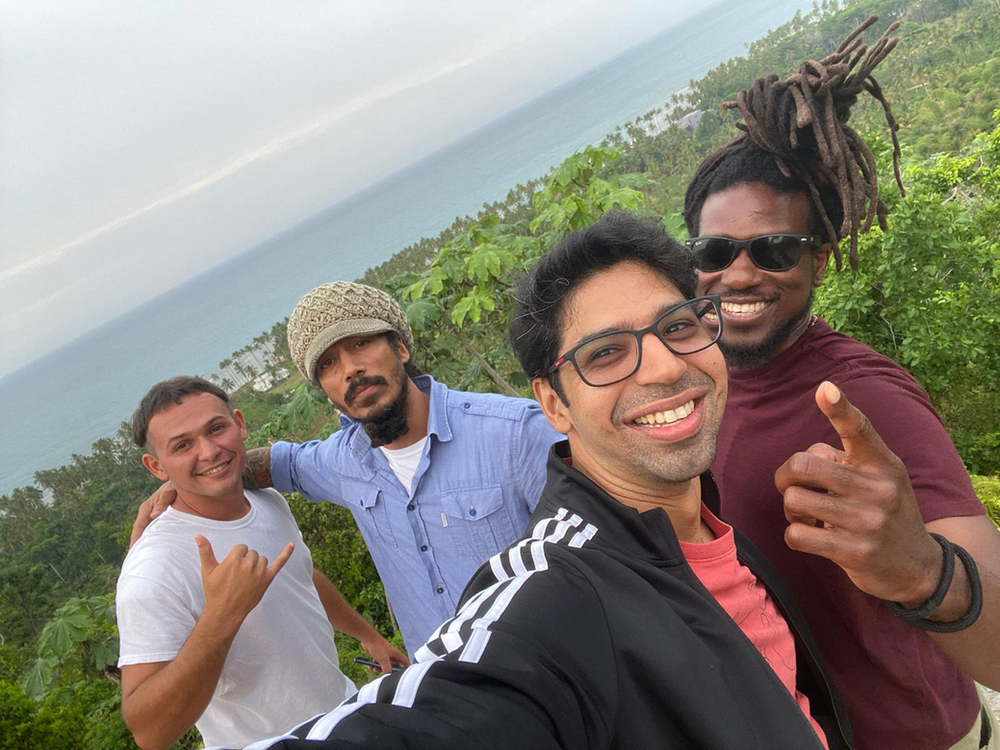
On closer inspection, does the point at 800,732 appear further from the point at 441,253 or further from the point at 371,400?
the point at 441,253

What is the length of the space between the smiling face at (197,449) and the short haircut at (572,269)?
1.37 m

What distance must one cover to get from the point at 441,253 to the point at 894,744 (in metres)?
3.85

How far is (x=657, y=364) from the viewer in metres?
1.35

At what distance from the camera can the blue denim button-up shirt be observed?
215cm

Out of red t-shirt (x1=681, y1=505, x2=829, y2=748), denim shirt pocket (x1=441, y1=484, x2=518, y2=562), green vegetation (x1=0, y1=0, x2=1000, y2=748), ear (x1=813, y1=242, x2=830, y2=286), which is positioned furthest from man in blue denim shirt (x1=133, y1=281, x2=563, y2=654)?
green vegetation (x1=0, y1=0, x2=1000, y2=748)

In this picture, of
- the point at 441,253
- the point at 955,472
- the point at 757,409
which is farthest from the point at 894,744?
the point at 441,253

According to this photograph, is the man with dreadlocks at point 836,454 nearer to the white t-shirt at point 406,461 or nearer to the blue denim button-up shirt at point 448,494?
the blue denim button-up shirt at point 448,494

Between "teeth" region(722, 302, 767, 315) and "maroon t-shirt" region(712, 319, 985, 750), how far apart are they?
161 millimetres

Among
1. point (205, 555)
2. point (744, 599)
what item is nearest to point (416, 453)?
point (205, 555)

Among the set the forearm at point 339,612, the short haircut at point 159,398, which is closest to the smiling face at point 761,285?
the short haircut at point 159,398

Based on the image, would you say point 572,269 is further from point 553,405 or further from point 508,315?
point 508,315

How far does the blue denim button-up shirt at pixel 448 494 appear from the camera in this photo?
2148mm

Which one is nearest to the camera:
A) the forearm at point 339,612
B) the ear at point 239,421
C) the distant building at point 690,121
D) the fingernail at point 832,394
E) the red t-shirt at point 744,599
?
the fingernail at point 832,394

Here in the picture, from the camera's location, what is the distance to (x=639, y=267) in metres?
1.49
